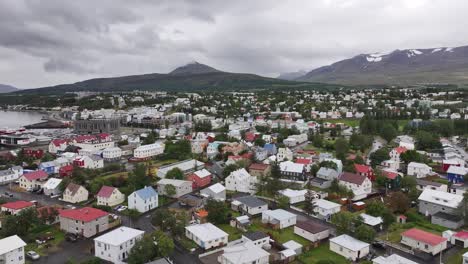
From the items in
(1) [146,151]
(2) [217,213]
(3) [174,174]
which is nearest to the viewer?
(2) [217,213]

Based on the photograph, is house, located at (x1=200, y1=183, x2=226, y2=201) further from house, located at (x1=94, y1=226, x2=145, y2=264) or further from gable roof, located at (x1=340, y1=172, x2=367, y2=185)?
gable roof, located at (x1=340, y1=172, x2=367, y2=185)

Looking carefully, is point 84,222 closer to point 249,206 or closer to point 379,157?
point 249,206

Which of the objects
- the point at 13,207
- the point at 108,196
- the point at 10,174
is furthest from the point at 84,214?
the point at 10,174

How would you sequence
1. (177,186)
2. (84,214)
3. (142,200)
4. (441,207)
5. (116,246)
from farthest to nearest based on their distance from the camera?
(177,186)
(142,200)
(441,207)
(84,214)
(116,246)

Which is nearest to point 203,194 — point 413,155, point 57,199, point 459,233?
point 57,199

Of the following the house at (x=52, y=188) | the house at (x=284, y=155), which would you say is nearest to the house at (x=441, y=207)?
the house at (x=284, y=155)

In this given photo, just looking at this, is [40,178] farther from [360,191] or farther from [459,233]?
[459,233]

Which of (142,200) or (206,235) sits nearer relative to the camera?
(206,235)
